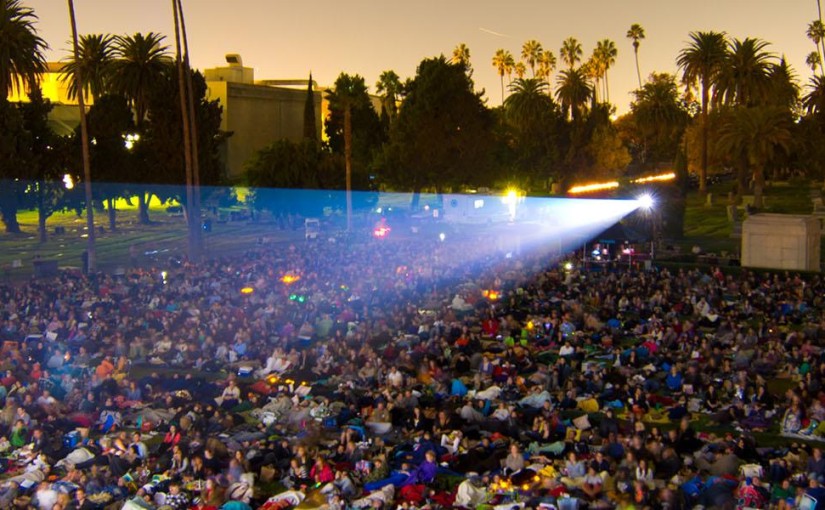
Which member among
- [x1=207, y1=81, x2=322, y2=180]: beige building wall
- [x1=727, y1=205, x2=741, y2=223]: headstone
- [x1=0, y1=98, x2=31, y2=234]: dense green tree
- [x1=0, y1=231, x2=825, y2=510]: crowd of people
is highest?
[x1=207, y1=81, x2=322, y2=180]: beige building wall

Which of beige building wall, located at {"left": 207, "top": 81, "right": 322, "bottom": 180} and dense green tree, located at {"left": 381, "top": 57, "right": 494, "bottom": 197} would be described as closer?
dense green tree, located at {"left": 381, "top": 57, "right": 494, "bottom": 197}

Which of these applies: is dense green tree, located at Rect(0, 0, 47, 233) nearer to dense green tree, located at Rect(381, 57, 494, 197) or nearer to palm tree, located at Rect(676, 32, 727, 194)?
dense green tree, located at Rect(381, 57, 494, 197)

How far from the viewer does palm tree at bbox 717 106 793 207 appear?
180ft

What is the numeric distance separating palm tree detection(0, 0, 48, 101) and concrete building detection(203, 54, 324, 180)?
25.2 m

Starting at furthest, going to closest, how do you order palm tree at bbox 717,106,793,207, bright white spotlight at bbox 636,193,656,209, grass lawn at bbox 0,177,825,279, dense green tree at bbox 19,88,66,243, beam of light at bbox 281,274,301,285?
palm tree at bbox 717,106,793,207 → dense green tree at bbox 19,88,66,243 → bright white spotlight at bbox 636,193,656,209 → grass lawn at bbox 0,177,825,279 → beam of light at bbox 281,274,301,285

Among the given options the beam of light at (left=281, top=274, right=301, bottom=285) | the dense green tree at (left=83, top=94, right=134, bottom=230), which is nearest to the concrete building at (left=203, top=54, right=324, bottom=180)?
the dense green tree at (left=83, top=94, right=134, bottom=230)

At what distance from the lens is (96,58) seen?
59.4 m

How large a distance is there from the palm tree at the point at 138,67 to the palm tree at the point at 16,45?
710 cm

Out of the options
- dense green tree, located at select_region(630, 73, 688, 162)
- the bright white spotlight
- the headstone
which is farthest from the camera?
dense green tree, located at select_region(630, 73, 688, 162)

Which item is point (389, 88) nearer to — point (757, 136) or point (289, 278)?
point (757, 136)

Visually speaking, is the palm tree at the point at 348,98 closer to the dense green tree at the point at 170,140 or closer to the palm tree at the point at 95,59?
the dense green tree at the point at 170,140

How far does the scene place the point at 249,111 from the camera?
246 feet

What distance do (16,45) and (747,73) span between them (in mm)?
52414

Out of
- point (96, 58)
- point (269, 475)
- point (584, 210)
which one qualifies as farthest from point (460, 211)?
A: point (269, 475)
